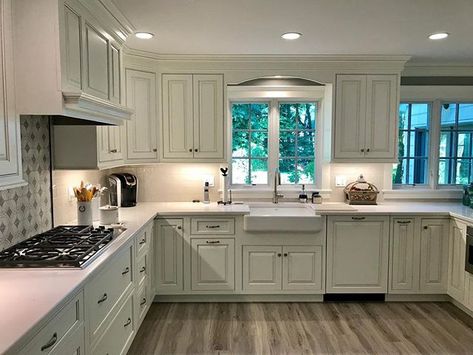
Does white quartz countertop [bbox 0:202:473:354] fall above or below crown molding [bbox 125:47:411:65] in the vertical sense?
below

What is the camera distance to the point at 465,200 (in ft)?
12.9

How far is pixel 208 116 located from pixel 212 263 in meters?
1.43

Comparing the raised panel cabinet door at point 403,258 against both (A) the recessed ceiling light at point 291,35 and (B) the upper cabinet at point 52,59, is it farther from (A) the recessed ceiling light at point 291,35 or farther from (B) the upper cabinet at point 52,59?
(B) the upper cabinet at point 52,59

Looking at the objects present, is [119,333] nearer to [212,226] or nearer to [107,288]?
[107,288]

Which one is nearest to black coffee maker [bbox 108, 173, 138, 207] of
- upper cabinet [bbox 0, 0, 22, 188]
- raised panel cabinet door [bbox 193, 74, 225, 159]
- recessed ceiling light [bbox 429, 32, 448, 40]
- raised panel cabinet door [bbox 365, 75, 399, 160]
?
raised panel cabinet door [bbox 193, 74, 225, 159]

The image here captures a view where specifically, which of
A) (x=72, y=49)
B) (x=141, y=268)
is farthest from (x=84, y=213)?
(x=72, y=49)

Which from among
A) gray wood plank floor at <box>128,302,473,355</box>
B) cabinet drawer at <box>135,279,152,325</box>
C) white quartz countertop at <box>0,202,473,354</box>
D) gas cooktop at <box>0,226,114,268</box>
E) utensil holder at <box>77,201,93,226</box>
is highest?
utensil holder at <box>77,201,93,226</box>

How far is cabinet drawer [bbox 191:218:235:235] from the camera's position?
3500mm

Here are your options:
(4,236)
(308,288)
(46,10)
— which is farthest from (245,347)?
(46,10)

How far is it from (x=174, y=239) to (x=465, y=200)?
3008mm

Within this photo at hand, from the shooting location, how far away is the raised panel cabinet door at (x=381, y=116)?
3.78m

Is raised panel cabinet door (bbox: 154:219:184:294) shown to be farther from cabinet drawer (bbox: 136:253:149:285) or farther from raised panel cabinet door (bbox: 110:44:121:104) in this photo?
raised panel cabinet door (bbox: 110:44:121:104)

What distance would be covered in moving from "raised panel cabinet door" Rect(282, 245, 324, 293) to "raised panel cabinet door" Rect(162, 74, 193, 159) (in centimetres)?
139

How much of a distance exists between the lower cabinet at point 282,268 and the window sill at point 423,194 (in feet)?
3.85
